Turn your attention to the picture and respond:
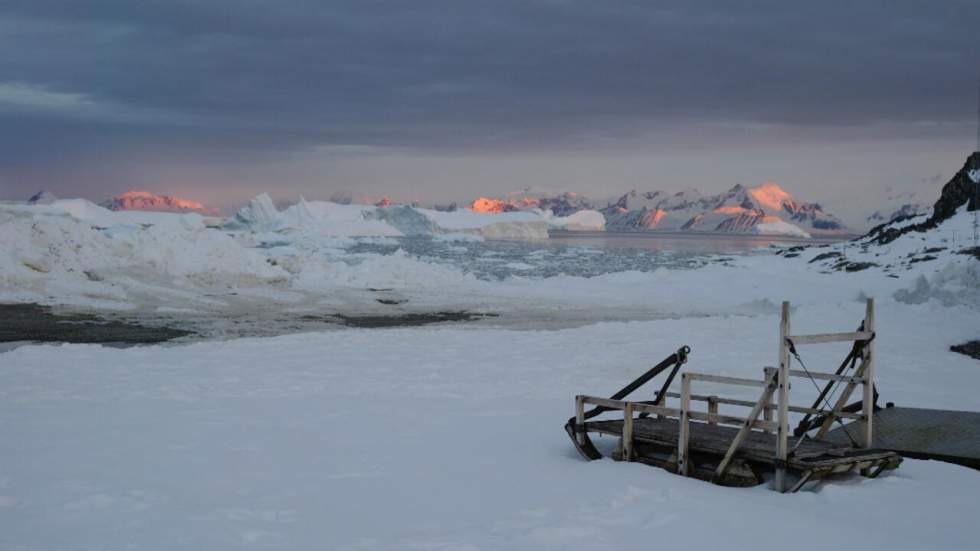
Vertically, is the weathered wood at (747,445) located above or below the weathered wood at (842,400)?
below

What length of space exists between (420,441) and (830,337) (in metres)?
4.72

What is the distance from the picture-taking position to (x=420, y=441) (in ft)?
34.4

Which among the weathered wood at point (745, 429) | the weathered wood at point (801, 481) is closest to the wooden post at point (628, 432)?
the weathered wood at point (745, 429)

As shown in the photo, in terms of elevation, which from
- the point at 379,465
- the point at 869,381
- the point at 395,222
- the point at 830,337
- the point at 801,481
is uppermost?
the point at 395,222

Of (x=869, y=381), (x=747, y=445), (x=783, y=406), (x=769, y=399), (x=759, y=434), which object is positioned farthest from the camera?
→ (x=759, y=434)

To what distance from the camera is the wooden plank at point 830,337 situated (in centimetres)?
800

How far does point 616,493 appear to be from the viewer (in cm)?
809

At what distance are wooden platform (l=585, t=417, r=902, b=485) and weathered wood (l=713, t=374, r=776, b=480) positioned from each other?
0.16m

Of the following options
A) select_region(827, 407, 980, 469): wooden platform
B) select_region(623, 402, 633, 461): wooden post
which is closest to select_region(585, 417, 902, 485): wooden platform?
select_region(623, 402, 633, 461): wooden post

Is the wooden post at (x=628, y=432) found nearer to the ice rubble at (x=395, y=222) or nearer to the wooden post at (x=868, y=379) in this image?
the wooden post at (x=868, y=379)

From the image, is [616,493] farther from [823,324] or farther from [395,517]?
[823,324]

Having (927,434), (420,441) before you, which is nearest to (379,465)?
(420,441)

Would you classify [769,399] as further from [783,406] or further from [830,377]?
[783,406]

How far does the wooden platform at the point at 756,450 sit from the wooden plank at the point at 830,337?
1053 mm
